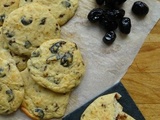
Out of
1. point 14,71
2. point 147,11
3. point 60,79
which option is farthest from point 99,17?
point 14,71

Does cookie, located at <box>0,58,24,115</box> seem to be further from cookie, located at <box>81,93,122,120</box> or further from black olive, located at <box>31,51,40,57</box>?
cookie, located at <box>81,93,122,120</box>

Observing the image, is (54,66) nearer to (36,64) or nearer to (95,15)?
(36,64)

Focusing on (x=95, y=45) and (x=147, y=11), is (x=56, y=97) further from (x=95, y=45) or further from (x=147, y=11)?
(x=147, y=11)

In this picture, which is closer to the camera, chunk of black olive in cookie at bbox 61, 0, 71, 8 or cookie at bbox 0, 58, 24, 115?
cookie at bbox 0, 58, 24, 115

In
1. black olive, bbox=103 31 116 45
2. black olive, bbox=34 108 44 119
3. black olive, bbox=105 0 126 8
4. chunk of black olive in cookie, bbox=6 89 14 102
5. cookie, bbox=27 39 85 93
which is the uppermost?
black olive, bbox=105 0 126 8

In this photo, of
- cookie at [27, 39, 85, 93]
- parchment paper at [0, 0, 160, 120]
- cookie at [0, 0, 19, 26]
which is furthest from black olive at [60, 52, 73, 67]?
cookie at [0, 0, 19, 26]

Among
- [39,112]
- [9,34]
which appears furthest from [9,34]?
[39,112]
